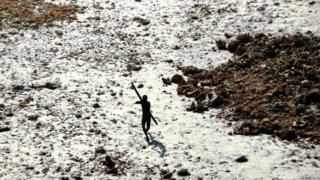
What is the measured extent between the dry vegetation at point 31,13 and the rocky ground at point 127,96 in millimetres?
578

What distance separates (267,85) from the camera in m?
22.2

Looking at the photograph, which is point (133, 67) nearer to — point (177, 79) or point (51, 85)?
point (177, 79)

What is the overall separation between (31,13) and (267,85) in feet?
67.6

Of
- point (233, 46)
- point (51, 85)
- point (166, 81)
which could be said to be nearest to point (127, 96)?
point (166, 81)

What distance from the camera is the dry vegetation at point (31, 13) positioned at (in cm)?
3354

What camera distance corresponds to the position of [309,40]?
81.9 feet

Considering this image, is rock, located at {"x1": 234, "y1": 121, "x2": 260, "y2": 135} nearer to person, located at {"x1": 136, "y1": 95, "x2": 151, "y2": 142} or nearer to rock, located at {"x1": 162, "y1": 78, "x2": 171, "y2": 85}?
person, located at {"x1": 136, "y1": 95, "x2": 151, "y2": 142}

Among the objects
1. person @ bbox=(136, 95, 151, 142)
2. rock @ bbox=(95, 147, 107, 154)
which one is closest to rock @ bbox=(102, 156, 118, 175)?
rock @ bbox=(95, 147, 107, 154)

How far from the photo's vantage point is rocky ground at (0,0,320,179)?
17.2m

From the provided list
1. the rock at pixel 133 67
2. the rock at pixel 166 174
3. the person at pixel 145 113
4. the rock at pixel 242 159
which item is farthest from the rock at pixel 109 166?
the rock at pixel 133 67

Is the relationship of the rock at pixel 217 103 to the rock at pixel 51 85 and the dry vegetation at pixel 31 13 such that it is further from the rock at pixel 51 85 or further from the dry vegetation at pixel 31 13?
the dry vegetation at pixel 31 13

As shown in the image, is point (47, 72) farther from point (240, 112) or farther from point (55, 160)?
point (240, 112)

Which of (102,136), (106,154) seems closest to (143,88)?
(102,136)

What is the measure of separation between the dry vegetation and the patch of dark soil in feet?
41.9
